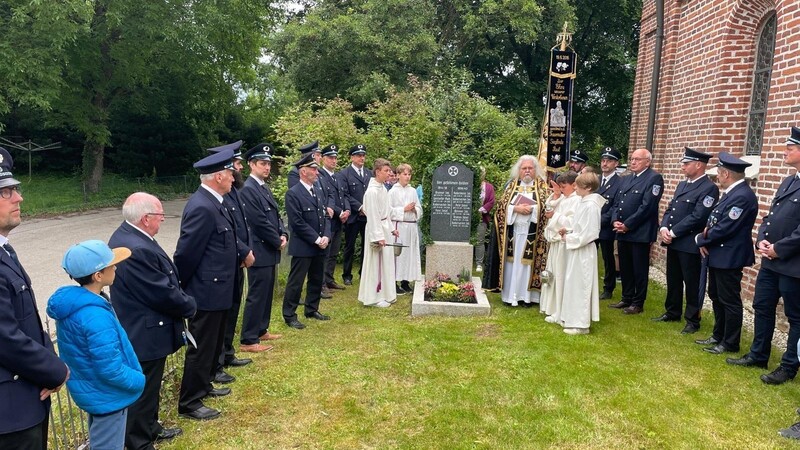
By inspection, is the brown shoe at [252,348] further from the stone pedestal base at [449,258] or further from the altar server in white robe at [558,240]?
the altar server in white robe at [558,240]

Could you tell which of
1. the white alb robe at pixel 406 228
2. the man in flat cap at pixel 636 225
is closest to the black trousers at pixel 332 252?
the white alb robe at pixel 406 228

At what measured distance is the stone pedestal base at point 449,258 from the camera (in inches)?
331

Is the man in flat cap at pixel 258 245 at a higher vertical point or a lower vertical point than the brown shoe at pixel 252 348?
higher

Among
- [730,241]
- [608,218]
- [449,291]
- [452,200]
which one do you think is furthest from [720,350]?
[452,200]

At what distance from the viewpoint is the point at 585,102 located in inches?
893

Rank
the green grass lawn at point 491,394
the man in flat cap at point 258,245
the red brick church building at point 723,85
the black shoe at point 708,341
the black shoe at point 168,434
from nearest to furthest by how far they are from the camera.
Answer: the black shoe at point 168,434
the green grass lawn at point 491,394
the man in flat cap at point 258,245
the black shoe at point 708,341
the red brick church building at point 723,85

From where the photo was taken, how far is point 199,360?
14.9 ft

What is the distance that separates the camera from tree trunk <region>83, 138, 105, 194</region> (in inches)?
805

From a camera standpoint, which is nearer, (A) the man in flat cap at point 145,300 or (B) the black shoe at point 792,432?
(A) the man in flat cap at point 145,300

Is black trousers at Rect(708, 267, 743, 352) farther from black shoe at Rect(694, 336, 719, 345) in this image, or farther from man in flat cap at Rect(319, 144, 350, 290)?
man in flat cap at Rect(319, 144, 350, 290)

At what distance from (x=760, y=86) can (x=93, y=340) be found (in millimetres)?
9265

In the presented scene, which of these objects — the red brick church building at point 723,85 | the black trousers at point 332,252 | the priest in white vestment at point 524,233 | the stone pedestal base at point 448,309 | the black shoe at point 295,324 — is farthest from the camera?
the black trousers at point 332,252

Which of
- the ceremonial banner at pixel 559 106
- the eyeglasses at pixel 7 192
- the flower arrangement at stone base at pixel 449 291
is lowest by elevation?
the flower arrangement at stone base at pixel 449 291

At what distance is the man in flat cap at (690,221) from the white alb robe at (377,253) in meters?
3.66
